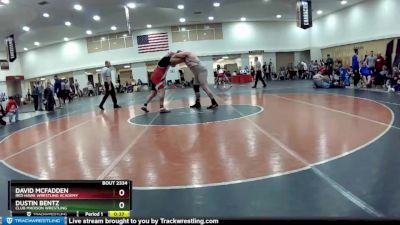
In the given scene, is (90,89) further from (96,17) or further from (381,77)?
(381,77)

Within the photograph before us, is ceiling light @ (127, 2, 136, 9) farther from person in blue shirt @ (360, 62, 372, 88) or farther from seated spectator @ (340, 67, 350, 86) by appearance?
person in blue shirt @ (360, 62, 372, 88)

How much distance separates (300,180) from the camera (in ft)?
12.7

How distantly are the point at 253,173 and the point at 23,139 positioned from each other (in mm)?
6804

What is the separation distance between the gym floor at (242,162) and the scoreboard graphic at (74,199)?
527mm

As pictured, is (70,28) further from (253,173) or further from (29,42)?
(253,173)

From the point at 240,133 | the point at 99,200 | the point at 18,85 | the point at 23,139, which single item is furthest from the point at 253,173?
the point at 18,85

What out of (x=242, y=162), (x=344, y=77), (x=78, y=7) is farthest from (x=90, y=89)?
(x=242, y=162)

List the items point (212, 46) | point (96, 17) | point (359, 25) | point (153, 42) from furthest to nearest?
point (212, 46) → point (153, 42) → point (359, 25) → point (96, 17)

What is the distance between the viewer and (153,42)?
36.2 meters

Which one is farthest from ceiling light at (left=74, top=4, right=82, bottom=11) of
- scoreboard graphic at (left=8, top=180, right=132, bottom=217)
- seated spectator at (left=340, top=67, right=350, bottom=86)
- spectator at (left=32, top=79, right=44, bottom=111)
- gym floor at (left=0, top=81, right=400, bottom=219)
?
scoreboard graphic at (left=8, top=180, right=132, bottom=217)

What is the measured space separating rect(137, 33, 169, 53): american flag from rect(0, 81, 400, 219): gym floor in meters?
27.8

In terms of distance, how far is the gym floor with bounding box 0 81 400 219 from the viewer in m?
3.28

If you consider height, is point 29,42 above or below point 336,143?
above

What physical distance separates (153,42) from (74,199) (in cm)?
3580
